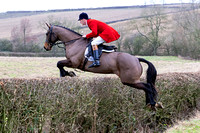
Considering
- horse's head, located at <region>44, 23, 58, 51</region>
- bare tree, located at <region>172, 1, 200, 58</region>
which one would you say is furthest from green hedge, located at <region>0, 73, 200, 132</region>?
bare tree, located at <region>172, 1, 200, 58</region>

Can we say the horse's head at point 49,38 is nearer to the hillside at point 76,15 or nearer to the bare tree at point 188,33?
the bare tree at point 188,33

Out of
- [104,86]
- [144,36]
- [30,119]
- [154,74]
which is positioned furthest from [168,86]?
[144,36]

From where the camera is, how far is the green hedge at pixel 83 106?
4.38 metres

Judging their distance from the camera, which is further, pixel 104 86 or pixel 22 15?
pixel 22 15

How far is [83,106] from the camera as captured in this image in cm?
516

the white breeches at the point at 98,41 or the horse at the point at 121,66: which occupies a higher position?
the white breeches at the point at 98,41

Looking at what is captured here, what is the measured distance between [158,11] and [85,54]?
119 ft

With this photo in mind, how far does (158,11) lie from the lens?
130 feet

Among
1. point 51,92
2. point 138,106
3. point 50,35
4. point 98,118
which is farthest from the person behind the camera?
point 50,35

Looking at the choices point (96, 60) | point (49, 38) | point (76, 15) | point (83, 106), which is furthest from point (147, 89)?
point (76, 15)

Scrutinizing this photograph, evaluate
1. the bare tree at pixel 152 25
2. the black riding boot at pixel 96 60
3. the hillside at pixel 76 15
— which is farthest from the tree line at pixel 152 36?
the black riding boot at pixel 96 60

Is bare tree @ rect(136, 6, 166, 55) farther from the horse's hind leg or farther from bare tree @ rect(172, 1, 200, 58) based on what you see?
the horse's hind leg

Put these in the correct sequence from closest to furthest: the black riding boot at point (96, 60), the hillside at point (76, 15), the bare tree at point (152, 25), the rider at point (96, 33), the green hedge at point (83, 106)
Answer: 1. the green hedge at point (83, 106)
2. the black riding boot at point (96, 60)
3. the rider at point (96, 33)
4. the bare tree at point (152, 25)
5. the hillside at point (76, 15)

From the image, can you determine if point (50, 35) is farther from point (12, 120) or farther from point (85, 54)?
point (12, 120)
